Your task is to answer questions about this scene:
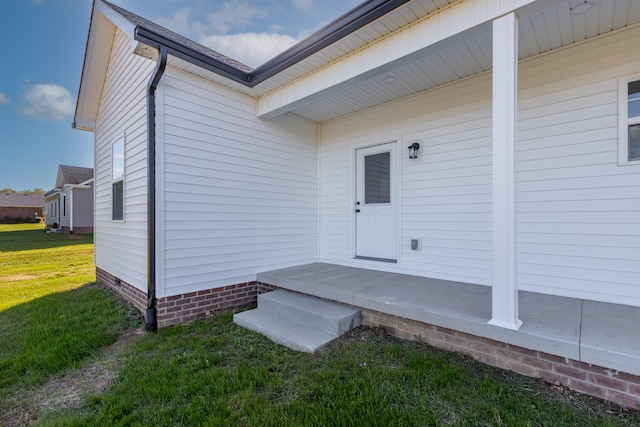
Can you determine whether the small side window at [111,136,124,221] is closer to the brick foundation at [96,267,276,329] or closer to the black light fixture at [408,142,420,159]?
the brick foundation at [96,267,276,329]

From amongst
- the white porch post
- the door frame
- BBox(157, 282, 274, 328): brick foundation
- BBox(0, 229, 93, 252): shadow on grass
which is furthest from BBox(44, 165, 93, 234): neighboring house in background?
the white porch post

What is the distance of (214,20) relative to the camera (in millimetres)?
8039

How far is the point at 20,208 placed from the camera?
1359 inches

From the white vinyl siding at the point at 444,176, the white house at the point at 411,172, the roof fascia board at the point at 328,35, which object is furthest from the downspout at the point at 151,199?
the white vinyl siding at the point at 444,176

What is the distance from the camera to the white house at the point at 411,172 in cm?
235

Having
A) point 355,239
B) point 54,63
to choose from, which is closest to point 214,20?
point 355,239

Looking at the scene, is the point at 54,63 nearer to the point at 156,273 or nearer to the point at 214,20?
the point at 214,20

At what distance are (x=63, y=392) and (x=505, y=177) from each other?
3864 millimetres

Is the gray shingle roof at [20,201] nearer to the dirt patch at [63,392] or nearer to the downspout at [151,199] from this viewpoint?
the downspout at [151,199]

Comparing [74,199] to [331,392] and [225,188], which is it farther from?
[331,392]

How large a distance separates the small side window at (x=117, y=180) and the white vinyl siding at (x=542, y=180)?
426 cm

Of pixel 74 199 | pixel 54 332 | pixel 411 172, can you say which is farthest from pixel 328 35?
pixel 74 199

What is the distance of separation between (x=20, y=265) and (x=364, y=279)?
9577 millimetres

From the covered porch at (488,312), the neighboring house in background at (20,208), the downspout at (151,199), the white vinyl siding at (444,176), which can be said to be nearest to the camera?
the covered porch at (488,312)
